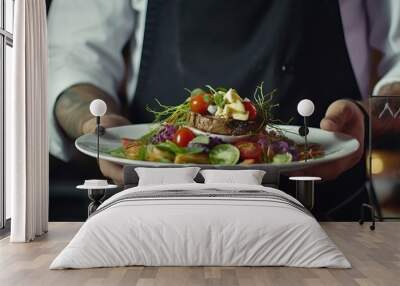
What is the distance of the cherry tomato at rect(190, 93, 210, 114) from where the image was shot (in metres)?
7.46

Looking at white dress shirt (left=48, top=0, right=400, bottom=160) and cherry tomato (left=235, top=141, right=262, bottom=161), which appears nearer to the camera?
cherry tomato (left=235, top=141, right=262, bottom=161)

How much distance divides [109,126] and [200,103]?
3.83ft

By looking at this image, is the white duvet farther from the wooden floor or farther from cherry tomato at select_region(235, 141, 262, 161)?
cherry tomato at select_region(235, 141, 262, 161)

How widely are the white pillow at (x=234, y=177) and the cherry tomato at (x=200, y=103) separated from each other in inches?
29.3

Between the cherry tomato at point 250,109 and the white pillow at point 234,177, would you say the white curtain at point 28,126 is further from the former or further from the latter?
the cherry tomato at point 250,109

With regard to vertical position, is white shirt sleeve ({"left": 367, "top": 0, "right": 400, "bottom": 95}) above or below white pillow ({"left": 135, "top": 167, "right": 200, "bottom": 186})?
above

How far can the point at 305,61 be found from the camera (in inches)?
309

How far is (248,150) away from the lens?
7.45 metres

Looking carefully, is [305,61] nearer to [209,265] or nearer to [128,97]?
[128,97]

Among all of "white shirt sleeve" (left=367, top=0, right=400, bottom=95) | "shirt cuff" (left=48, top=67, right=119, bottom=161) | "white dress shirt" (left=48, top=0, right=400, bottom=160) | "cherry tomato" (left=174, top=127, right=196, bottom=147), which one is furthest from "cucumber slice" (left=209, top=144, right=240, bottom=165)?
"white shirt sleeve" (left=367, top=0, right=400, bottom=95)

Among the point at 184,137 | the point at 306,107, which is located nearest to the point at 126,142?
the point at 184,137

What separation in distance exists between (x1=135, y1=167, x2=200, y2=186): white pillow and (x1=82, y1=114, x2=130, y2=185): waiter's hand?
64 cm

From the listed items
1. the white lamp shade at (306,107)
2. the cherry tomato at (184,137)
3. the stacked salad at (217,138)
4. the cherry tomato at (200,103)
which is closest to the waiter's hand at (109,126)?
the stacked salad at (217,138)

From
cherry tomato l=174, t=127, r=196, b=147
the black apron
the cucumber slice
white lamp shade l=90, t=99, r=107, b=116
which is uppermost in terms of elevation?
the black apron
